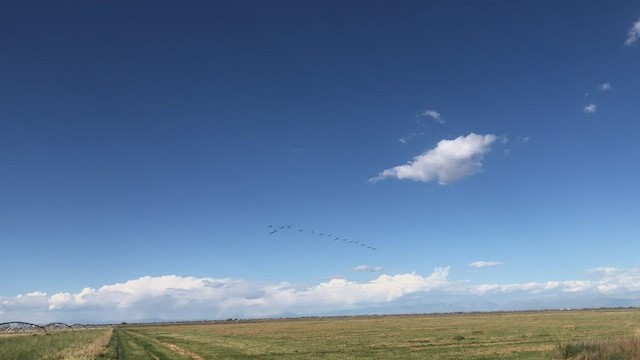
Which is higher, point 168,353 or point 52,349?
point 52,349

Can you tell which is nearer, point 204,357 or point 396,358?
point 396,358

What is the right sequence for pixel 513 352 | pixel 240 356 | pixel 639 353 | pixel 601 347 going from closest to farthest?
pixel 639 353, pixel 601 347, pixel 513 352, pixel 240 356

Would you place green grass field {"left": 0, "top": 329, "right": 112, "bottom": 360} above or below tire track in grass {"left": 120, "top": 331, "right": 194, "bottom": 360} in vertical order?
above

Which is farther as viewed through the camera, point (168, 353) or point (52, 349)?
point (52, 349)

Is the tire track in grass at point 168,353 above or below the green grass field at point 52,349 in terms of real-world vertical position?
below

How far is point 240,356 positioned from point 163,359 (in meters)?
6.70

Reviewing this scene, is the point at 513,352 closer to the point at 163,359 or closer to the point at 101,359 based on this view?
the point at 163,359

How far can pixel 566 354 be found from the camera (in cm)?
2981

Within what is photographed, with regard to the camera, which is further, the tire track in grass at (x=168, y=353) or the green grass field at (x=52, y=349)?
the green grass field at (x=52, y=349)

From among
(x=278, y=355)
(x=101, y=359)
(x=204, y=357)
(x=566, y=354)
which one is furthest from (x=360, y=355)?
(x=101, y=359)

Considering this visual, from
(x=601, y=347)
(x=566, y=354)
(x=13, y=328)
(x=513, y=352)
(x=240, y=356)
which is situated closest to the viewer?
(x=601, y=347)

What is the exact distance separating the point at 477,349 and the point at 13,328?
210 meters

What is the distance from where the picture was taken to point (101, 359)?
139ft

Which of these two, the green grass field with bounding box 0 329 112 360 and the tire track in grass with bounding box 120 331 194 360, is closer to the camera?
the tire track in grass with bounding box 120 331 194 360
